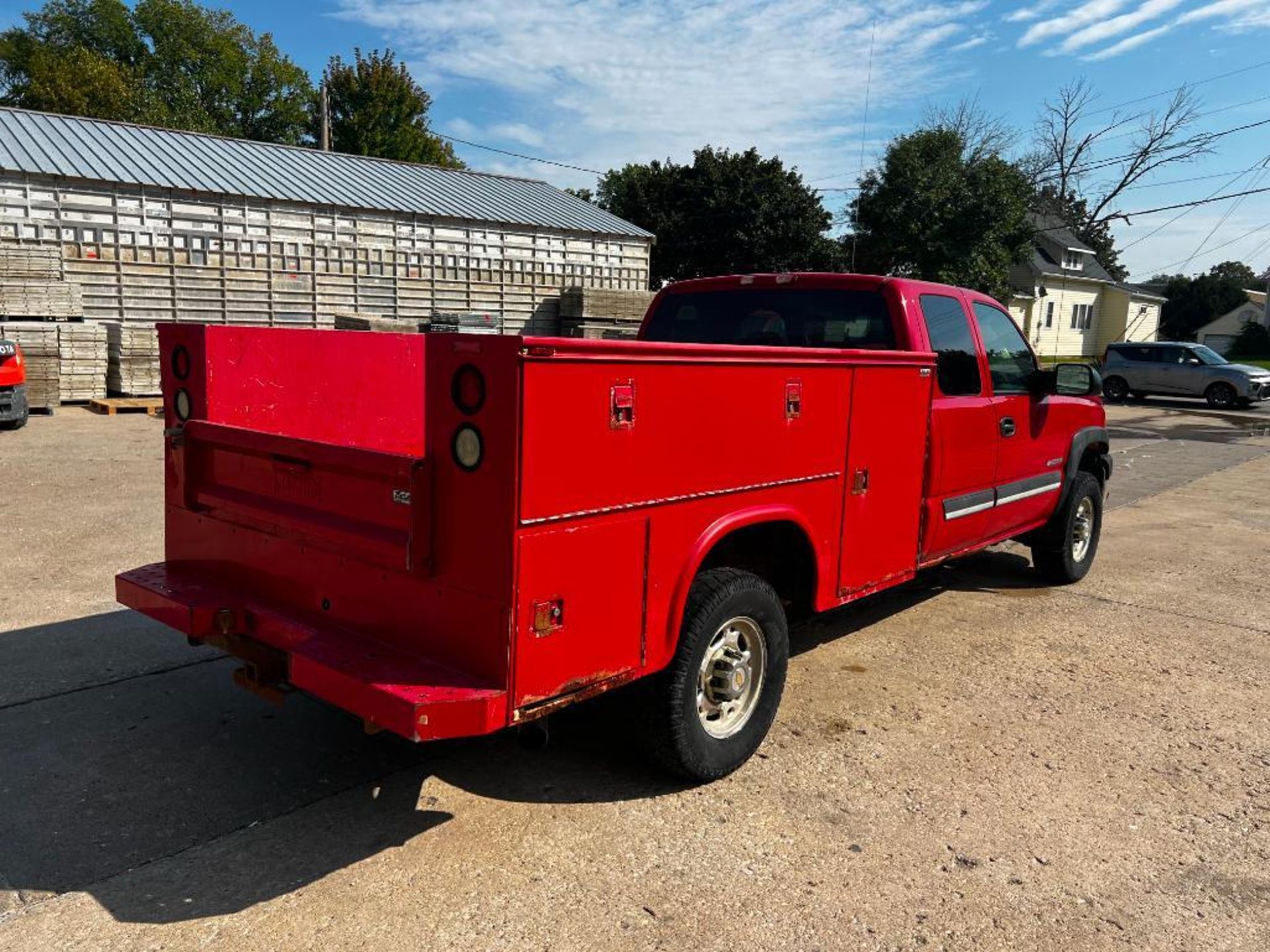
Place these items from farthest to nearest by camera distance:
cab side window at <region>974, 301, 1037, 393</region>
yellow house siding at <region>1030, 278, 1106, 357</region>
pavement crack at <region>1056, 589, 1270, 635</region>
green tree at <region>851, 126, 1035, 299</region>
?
yellow house siding at <region>1030, 278, 1106, 357</region>
green tree at <region>851, 126, 1035, 299</region>
pavement crack at <region>1056, 589, 1270, 635</region>
cab side window at <region>974, 301, 1037, 393</region>

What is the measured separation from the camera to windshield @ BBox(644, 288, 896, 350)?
488cm

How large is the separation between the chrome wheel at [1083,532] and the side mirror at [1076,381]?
1.02m

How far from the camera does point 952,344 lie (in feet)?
17.0

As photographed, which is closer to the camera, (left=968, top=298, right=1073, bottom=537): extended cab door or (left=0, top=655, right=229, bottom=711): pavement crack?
(left=0, top=655, right=229, bottom=711): pavement crack

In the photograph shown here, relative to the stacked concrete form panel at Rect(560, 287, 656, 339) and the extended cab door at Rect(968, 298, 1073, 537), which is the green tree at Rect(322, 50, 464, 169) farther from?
the extended cab door at Rect(968, 298, 1073, 537)

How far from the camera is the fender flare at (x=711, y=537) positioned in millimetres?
3322

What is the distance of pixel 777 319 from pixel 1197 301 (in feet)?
267

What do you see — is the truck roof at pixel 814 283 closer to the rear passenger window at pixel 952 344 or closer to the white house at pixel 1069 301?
the rear passenger window at pixel 952 344

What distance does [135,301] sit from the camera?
18844mm

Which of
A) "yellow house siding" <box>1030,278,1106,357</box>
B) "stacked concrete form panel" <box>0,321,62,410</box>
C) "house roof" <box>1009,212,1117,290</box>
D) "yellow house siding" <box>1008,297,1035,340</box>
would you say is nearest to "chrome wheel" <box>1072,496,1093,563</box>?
"stacked concrete form panel" <box>0,321,62,410</box>

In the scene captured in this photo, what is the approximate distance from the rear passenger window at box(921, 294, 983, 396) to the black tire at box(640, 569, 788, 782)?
195 cm

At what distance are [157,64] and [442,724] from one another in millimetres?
62126

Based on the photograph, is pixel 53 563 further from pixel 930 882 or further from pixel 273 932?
pixel 930 882

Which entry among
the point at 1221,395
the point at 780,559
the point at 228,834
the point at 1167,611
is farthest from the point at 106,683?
the point at 1221,395
